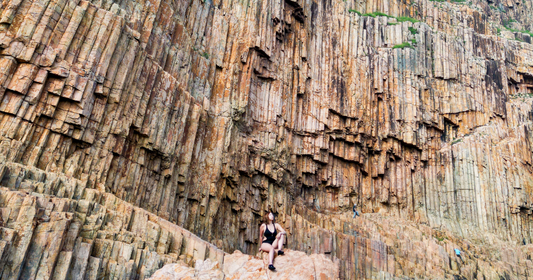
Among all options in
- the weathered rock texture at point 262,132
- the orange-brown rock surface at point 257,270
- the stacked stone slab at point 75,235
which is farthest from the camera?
the weathered rock texture at point 262,132

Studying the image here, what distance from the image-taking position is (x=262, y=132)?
26.3m

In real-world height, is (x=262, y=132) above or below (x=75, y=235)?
above

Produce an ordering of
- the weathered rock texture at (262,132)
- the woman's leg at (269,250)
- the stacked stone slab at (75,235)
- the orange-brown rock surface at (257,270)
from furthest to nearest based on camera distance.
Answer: the weathered rock texture at (262,132)
the woman's leg at (269,250)
the orange-brown rock surface at (257,270)
the stacked stone slab at (75,235)

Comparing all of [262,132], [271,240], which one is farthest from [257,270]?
[262,132]

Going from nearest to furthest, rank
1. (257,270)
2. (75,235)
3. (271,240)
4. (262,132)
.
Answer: (75,235)
(257,270)
(271,240)
(262,132)

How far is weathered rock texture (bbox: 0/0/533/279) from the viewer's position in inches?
501

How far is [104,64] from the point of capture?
15.4 metres

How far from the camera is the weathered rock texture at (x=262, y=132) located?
501 inches

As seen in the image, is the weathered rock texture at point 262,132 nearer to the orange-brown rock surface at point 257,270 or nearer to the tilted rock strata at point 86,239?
the tilted rock strata at point 86,239

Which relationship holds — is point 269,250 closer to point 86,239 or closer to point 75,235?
point 86,239

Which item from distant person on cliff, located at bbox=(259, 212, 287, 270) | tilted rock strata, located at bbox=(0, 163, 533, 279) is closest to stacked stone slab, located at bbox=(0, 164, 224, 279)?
tilted rock strata, located at bbox=(0, 163, 533, 279)

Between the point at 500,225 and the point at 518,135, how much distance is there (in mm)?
8682

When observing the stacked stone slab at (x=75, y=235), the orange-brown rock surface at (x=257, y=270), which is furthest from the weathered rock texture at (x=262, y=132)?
the orange-brown rock surface at (x=257, y=270)

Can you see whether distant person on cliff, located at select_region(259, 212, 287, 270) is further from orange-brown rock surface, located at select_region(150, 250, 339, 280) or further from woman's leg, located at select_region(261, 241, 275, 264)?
orange-brown rock surface, located at select_region(150, 250, 339, 280)
